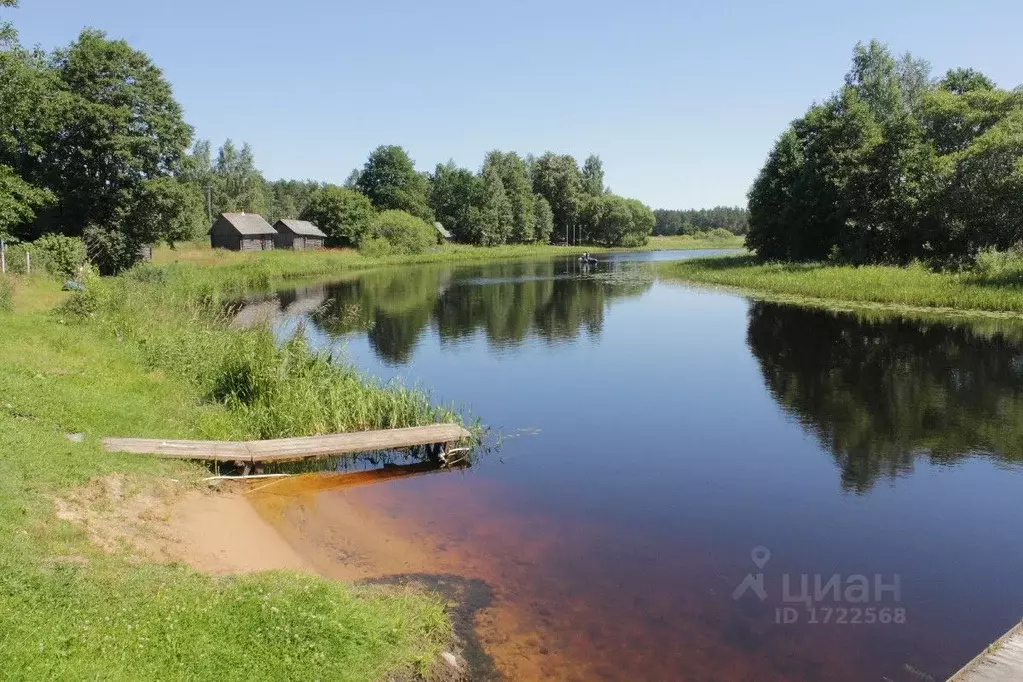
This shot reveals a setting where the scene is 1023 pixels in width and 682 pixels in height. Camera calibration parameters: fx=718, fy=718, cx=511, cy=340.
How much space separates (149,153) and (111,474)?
3617 centimetres

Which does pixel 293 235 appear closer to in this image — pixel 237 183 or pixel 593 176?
pixel 237 183

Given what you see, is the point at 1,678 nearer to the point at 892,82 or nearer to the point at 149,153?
the point at 149,153

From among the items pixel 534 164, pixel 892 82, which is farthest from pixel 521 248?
pixel 892 82

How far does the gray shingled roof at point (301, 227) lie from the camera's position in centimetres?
7500

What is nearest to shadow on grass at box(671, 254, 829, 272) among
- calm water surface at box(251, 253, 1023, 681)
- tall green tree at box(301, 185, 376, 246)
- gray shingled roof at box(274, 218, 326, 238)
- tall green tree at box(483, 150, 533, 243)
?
calm water surface at box(251, 253, 1023, 681)

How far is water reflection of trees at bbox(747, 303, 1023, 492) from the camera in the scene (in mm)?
14586

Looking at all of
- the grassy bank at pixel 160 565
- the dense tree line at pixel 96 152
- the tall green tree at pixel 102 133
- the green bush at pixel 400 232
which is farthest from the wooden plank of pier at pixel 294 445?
the green bush at pixel 400 232

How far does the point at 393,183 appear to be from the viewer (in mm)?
104062

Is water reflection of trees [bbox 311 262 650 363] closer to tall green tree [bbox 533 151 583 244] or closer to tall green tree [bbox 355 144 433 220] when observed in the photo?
tall green tree [bbox 355 144 433 220]

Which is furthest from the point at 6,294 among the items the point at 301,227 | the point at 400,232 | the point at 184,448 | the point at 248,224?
the point at 400,232

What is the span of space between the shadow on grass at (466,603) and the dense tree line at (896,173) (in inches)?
1445

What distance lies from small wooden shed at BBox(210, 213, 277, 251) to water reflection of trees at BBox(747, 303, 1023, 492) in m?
55.9

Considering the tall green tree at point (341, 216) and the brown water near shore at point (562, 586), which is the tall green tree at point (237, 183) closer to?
the tall green tree at point (341, 216)

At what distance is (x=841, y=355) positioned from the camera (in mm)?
23781
